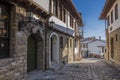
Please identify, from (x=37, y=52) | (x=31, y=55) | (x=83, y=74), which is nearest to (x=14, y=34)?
(x=31, y=55)

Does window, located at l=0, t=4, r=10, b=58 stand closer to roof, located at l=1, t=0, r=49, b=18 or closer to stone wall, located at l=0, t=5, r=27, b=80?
stone wall, located at l=0, t=5, r=27, b=80

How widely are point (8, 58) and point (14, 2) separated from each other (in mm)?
2019

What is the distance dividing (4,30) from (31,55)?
3228mm

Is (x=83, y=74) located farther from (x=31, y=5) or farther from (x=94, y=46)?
Result: (x=94, y=46)

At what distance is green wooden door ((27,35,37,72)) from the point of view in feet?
28.4

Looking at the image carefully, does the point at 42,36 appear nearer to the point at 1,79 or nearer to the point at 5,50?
the point at 5,50

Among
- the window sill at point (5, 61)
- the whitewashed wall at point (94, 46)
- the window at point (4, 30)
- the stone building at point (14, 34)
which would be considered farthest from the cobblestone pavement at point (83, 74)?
the whitewashed wall at point (94, 46)

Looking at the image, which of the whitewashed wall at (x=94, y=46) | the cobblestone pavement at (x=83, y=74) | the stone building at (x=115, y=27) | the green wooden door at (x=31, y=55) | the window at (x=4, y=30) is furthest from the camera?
the whitewashed wall at (x=94, y=46)

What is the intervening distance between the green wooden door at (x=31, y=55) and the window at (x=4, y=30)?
262 centimetres

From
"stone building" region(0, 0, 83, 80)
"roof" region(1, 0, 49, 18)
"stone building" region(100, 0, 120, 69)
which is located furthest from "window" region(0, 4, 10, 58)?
"stone building" region(100, 0, 120, 69)

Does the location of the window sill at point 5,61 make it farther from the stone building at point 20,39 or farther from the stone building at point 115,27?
the stone building at point 115,27

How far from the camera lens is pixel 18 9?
21.1ft

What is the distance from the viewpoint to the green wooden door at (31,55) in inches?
340

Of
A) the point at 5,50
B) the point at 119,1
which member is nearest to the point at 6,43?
the point at 5,50
